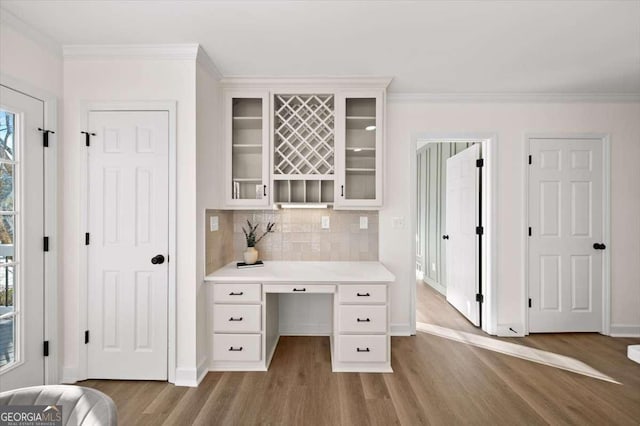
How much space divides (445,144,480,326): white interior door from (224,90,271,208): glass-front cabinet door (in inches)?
93.1

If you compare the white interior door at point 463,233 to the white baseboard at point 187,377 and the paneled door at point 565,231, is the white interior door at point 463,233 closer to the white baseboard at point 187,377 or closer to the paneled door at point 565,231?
the paneled door at point 565,231

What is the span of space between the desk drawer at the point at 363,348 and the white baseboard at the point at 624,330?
2.66 meters

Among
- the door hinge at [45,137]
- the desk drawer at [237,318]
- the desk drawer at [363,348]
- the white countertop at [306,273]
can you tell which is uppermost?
the door hinge at [45,137]

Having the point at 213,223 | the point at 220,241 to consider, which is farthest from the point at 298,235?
the point at 213,223

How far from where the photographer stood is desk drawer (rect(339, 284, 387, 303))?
2484mm

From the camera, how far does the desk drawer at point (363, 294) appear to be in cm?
248

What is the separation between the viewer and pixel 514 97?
10.6 feet

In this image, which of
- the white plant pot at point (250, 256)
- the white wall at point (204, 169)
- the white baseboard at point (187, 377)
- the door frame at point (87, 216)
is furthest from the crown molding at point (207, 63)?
the white baseboard at point (187, 377)

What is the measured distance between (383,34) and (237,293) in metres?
2.23

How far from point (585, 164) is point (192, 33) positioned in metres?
3.94

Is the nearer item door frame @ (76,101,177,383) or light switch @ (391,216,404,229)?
door frame @ (76,101,177,383)

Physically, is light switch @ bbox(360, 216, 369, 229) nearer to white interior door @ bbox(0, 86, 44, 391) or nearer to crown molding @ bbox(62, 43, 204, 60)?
crown molding @ bbox(62, 43, 204, 60)

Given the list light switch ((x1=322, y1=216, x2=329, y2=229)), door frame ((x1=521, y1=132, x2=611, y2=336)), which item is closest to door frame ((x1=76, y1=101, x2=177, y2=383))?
light switch ((x1=322, y1=216, x2=329, y2=229))

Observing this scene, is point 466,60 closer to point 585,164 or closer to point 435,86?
point 435,86
